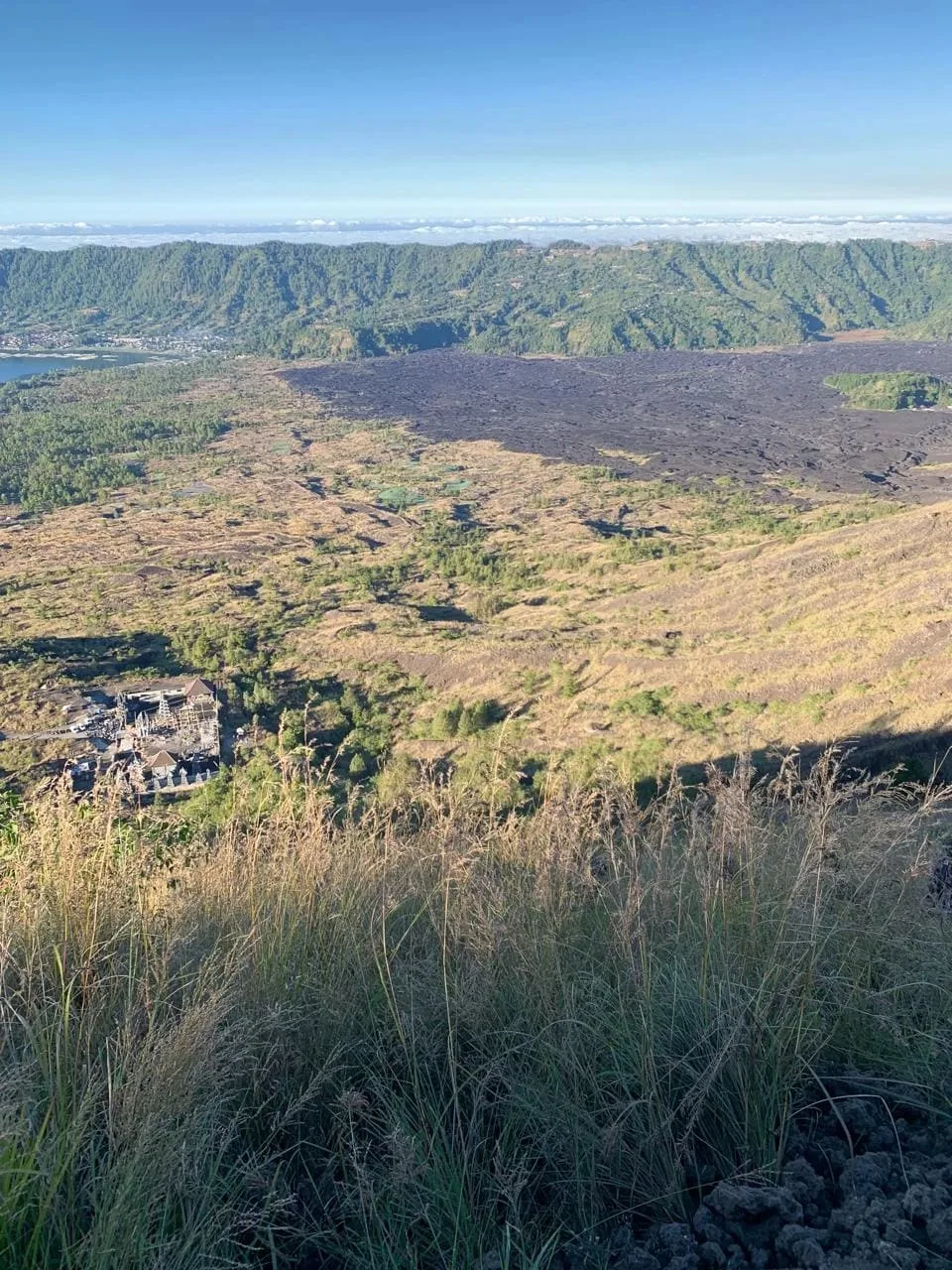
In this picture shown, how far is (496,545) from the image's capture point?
38188mm

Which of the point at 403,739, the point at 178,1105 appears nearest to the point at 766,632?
the point at 403,739

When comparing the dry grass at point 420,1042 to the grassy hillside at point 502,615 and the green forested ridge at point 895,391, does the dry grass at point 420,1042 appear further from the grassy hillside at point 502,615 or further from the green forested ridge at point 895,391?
the green forested ridge at point 895,391

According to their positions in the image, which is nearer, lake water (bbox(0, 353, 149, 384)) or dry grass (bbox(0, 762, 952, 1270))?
dry grass (bbox(0, 762, 952, 1270))

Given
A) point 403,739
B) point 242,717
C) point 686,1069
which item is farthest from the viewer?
point 242,717

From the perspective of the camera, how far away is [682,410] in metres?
73.9

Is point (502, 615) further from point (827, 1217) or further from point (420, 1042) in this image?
point (827, 1217)

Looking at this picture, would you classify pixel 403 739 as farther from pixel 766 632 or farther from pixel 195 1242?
pixel 195 1242

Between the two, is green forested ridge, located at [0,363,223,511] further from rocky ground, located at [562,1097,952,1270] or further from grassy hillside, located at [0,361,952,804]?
rocky ground, located at [562,1097,952,1270]

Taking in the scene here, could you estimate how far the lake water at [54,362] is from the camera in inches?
4403

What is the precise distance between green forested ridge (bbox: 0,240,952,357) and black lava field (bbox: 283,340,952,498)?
1469cm

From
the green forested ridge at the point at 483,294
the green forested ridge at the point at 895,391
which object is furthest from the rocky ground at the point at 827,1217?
the green forested ridge at the point at 483,294

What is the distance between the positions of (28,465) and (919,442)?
60.5 meters

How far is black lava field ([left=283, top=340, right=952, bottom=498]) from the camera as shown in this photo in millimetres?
54781

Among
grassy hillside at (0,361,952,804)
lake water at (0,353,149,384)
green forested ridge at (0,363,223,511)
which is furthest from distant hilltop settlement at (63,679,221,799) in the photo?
lake water at (0,353,149,384)
